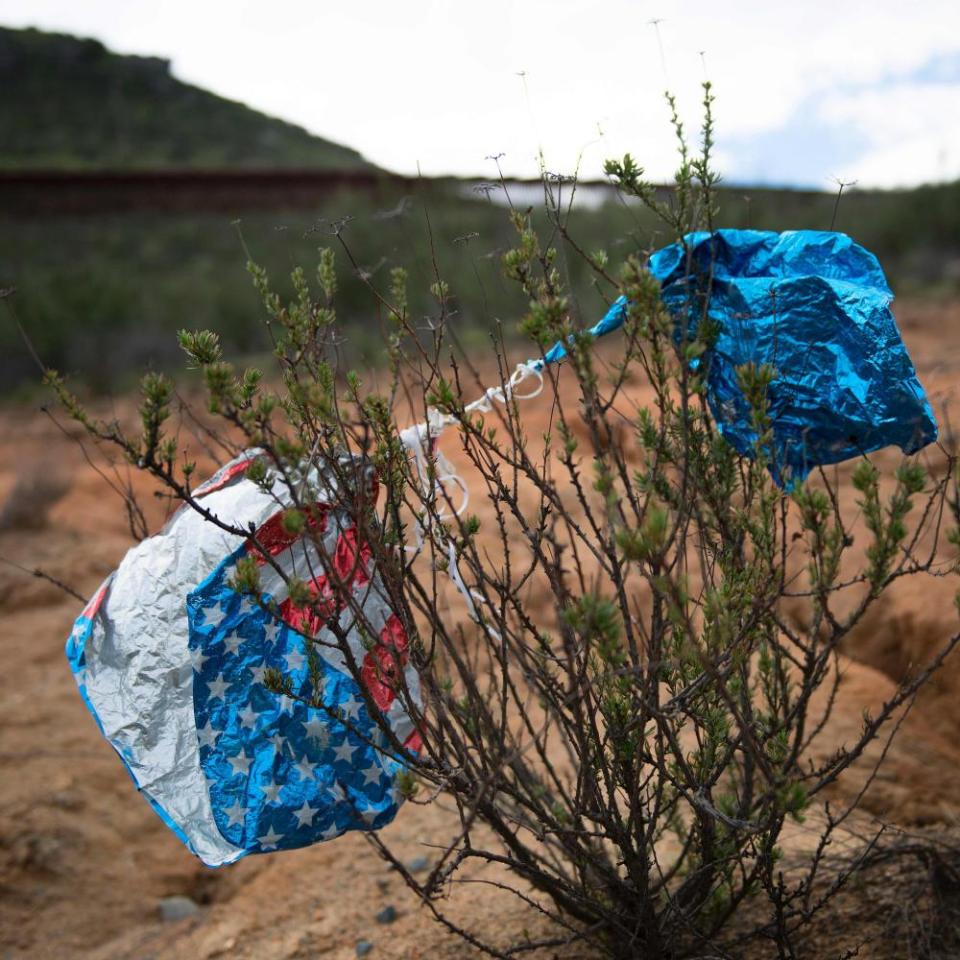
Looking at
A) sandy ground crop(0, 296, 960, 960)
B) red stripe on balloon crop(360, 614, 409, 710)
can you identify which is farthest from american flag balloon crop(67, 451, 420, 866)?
sandy ground crop(0, 296, 960, 960)

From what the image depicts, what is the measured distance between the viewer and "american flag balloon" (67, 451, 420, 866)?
1962 millimetres

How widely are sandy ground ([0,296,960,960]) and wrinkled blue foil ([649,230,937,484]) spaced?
2.97 feet

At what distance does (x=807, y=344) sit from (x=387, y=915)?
2061 mm

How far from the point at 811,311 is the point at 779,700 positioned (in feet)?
2.86

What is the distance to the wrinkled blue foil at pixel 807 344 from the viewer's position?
5.90 ft

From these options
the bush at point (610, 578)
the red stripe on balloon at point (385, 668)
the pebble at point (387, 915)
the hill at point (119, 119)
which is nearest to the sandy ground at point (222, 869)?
the pebble at point (387, 915)

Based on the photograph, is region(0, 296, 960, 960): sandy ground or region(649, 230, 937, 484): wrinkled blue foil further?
region(0, 296, 960, 960): sandy ground

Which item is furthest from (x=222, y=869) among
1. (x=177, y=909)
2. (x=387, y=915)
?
(x=387, y=915)

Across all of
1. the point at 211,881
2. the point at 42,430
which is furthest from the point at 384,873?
the point at 42,430

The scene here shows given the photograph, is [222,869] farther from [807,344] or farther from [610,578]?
[807,344]

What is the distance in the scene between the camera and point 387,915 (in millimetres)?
2680

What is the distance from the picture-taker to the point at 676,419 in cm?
194

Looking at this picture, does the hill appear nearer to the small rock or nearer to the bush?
the small rock

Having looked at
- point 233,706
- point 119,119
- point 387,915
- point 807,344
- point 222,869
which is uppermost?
point 119,119
